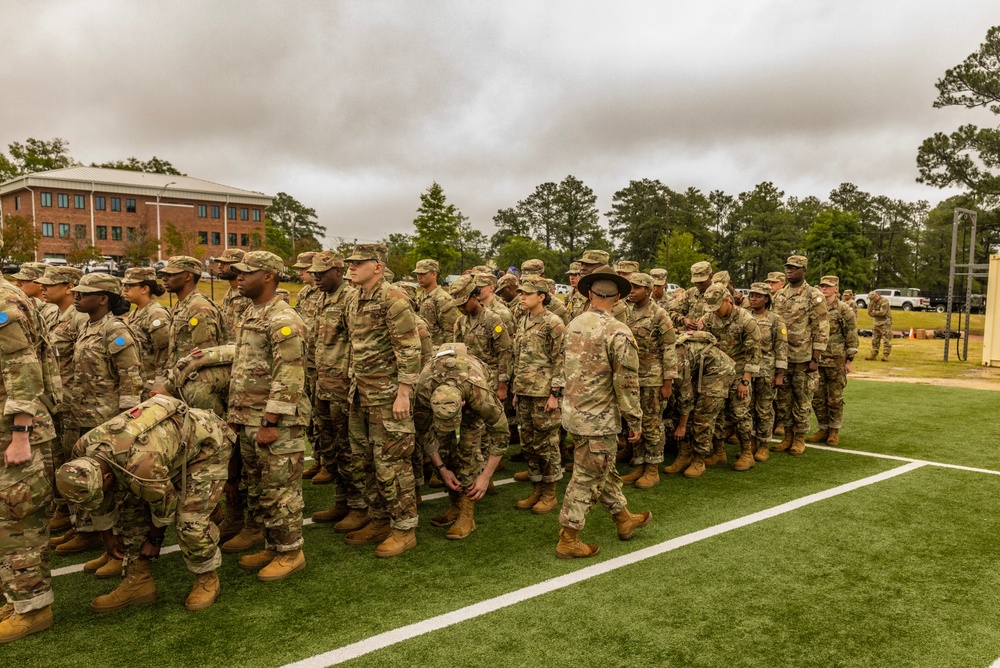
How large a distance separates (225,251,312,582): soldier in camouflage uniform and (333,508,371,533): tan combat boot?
884mm

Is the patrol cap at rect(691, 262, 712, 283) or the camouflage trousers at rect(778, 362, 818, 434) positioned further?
the camouflage trousers at rect(778, 362, 818, 434)

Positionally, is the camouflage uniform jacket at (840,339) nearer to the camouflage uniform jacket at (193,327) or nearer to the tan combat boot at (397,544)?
the tan combat boot at (397,544)

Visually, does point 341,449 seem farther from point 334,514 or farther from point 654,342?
point 654,342

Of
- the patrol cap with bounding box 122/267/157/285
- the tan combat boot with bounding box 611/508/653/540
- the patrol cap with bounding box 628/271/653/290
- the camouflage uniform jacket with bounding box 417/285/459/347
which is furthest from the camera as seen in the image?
the camouflage uniform jacket with bounding box 417/285/459/347

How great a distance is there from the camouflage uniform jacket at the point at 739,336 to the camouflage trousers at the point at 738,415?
0.73 feet

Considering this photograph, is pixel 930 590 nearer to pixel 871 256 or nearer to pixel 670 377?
pixel 670 377

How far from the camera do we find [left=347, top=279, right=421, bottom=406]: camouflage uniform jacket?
5.33 m

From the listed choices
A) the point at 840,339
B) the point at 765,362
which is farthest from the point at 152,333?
the point at 840,339

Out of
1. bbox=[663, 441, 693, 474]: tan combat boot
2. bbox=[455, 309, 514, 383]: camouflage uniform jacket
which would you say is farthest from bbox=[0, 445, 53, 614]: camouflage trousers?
bbox=[663, 441, 693, 474]: tan combat boot

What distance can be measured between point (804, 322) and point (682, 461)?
2744 mm

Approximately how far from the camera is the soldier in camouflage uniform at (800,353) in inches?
351

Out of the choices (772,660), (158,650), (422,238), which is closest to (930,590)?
(772,660)

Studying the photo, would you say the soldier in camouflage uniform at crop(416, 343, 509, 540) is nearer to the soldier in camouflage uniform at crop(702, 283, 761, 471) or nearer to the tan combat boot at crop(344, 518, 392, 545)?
the tan combat boot at crop(344, 518, 392, 545)

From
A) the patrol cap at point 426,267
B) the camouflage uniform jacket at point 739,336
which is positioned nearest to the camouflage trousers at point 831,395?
the camouflage uniform jacket at point 739,336
